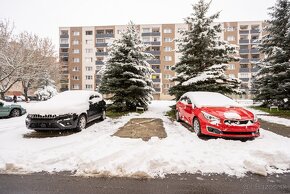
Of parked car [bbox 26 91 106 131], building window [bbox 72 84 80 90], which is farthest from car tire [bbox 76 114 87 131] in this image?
building window [bbox 72 84 80 90]

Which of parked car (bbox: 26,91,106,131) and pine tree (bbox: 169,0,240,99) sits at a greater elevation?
pine tree (bbox: 169,0,240,99)

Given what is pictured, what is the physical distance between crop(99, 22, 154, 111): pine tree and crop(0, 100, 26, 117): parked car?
17.9ft

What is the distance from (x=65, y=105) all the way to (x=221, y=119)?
18.2ft

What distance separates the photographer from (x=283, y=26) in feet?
56.6

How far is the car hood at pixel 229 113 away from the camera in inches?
236

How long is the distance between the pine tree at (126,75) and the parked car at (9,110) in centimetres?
546

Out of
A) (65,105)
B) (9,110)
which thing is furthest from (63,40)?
(65,105)

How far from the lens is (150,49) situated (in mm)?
54375

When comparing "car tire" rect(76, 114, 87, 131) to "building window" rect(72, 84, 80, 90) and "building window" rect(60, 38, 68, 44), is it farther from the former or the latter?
"building window" rect(60, 38, 68, 44)

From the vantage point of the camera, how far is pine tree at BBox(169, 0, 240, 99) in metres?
12.4

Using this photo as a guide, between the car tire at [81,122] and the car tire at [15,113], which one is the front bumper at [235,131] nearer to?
the car tire at [81,122]

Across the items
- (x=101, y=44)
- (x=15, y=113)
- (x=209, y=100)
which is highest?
(x=101, y=44)

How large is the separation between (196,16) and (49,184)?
540 inches

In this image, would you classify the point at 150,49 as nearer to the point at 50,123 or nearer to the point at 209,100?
the point at 209,100
